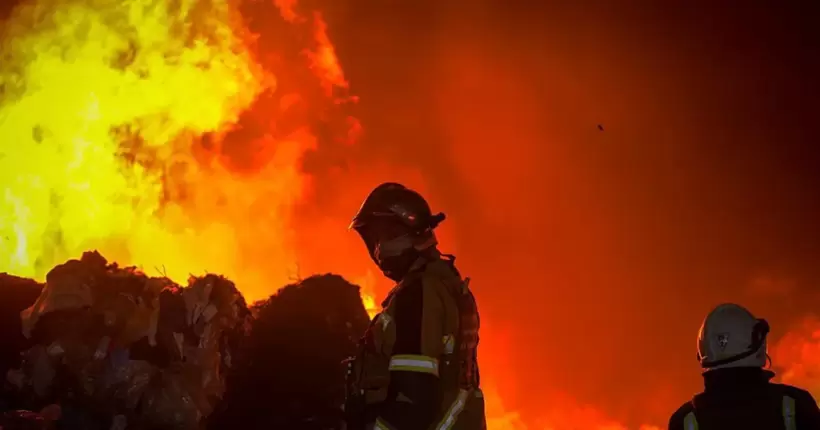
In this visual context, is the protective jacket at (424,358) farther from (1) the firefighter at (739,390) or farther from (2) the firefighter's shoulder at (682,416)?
(1) the firefighter at (739,390)

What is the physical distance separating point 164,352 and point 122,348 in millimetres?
560

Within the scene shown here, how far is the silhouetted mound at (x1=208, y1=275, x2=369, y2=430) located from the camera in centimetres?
963

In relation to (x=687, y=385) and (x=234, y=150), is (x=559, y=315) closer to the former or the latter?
(x=687, y=385)

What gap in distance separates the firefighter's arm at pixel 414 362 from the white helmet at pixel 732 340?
5.92 feet

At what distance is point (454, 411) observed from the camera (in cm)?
401

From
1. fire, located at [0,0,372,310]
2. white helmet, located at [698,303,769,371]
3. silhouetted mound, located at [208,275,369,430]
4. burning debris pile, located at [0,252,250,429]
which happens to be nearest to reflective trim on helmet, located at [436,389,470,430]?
white helmet, located at [698,303,769,371]

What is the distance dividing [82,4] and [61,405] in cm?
964

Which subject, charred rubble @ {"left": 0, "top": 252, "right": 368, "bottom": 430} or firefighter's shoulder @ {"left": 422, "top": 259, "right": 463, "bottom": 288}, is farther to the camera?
charred rubble @ {"left": 0, "top": 252, "right": 368, "bottom": 430}

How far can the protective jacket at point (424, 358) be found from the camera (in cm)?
376

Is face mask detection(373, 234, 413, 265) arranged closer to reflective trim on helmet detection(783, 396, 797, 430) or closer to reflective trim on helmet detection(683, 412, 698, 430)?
reflective trim on helmet detection(683, 412, 698, 430)

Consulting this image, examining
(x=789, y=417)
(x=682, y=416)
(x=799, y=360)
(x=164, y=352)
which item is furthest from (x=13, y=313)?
(x=799, y=360)

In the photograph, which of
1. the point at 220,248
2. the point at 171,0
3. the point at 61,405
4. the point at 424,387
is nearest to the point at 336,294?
the point at 61,405

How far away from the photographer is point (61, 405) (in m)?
8.70

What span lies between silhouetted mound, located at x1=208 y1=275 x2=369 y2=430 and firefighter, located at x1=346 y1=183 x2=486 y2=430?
567cm
